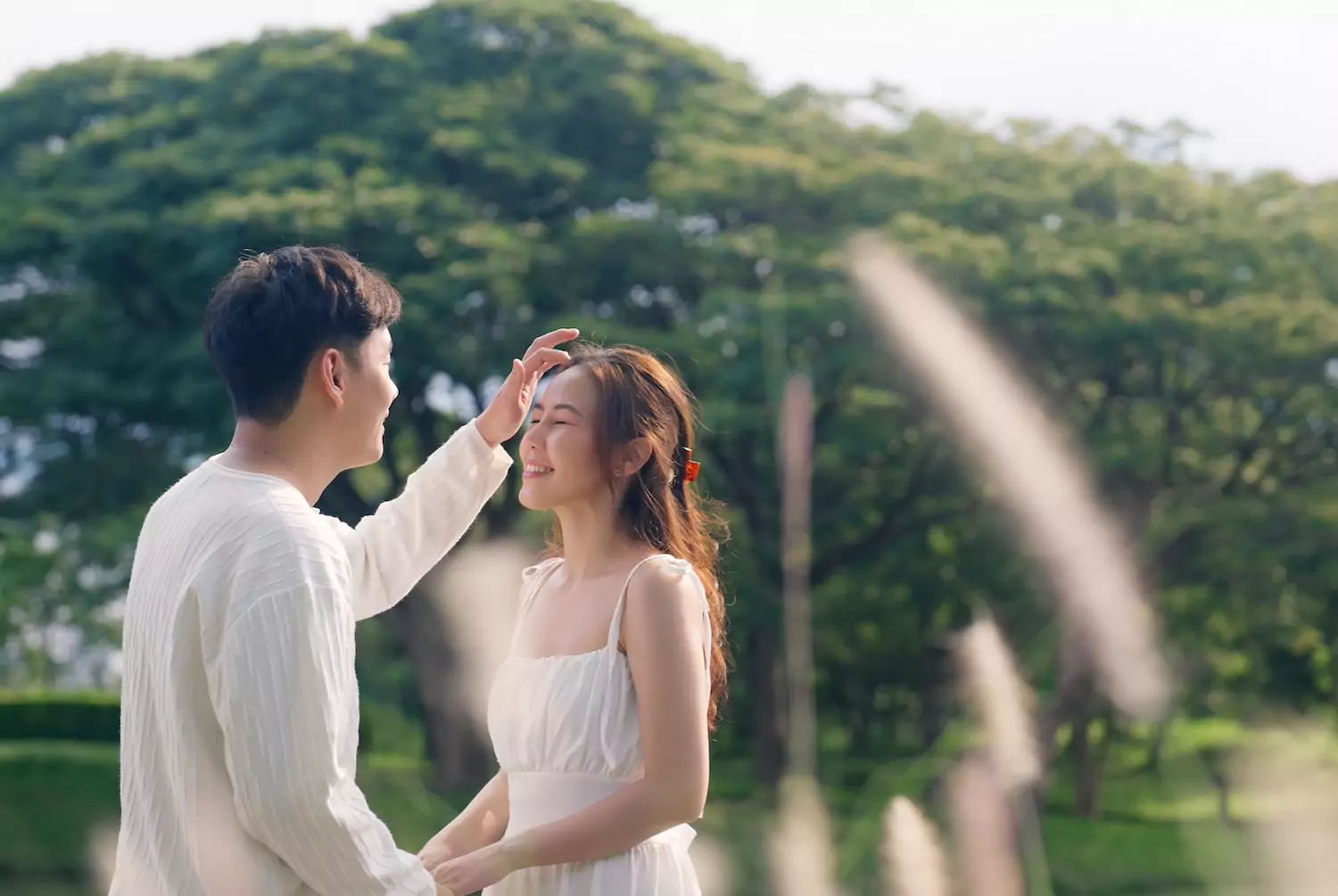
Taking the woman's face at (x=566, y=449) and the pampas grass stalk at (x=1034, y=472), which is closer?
the woman's face at (x=566, y=449)

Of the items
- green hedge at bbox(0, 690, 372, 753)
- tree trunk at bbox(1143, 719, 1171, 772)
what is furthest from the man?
green hedge at bbox(0, 690, 372, 753)

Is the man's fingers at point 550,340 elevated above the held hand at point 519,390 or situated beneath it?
elevated above

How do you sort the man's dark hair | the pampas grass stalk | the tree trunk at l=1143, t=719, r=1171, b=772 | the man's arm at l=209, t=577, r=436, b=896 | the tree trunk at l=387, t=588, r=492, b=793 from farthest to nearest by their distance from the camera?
the tree trunk at l=1143, t=719, r=1171, b=772, the tree trunk at l=387, t=588, r=492, b=793, the pampas grass stalk, the man's dark hair, the man's arm at l=209, t=577, r=436, b=896

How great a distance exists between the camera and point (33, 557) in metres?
14.0

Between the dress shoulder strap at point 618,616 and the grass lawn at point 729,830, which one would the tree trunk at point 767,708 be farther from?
the dress shoulder strap at point 618,616

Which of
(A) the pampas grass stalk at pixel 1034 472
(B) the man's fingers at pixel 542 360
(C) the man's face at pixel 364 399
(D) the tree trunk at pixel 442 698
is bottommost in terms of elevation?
(D) the tree trunk at pixel 442 698

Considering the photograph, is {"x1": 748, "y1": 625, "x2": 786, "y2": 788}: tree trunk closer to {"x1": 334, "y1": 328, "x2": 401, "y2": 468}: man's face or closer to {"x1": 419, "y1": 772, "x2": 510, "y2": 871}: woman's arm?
{"x1": 419, "y1": 772, "x2": 510, "y2": 871}: woman's arm

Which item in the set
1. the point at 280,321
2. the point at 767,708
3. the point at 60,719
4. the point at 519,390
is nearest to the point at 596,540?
the point at 519,390

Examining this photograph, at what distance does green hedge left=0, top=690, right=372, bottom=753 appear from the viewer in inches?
645

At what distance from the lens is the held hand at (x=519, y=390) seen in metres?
2.38

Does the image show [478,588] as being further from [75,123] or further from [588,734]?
[588,734]

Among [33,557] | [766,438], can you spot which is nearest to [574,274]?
[766,438]

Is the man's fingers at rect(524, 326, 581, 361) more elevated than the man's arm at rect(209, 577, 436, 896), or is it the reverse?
the man's fingers at rect(524, 326, 581, 361)

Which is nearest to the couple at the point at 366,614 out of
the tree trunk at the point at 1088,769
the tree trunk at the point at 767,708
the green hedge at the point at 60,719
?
the tree trunk at the point at 767,708
